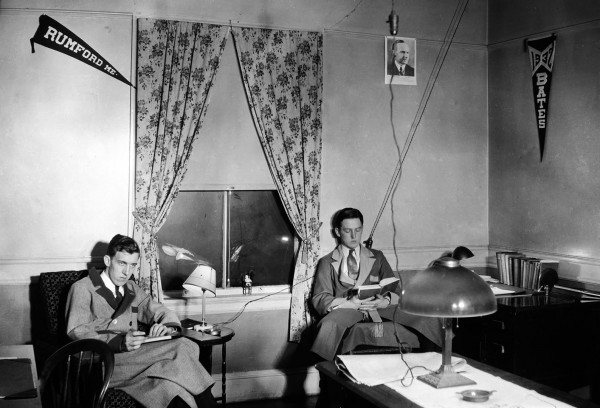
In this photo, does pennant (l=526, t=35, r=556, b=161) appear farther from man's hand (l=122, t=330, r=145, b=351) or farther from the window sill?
man's hand (l=122, t=330, r=145, b=351)

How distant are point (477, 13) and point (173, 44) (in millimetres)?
2901

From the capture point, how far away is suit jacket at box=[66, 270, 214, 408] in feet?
12.4

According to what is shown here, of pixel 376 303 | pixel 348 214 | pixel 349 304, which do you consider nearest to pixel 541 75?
pixel 348 214

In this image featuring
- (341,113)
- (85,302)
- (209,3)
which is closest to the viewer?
(85,302)

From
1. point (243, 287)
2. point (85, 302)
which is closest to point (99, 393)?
point (85, 302)

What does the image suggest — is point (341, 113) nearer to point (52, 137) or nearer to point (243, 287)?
point (243, 287)

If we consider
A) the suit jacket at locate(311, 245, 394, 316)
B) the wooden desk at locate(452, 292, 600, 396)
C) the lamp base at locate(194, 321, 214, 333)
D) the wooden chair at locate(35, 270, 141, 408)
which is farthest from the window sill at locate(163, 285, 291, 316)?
the wooden desk at locate(452, 292, 600, 396)

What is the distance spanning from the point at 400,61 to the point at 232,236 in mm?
2172

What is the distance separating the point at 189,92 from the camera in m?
5.00

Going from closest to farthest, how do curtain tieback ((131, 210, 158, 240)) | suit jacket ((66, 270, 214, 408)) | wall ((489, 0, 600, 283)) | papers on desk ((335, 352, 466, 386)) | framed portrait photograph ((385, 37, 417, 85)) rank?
papers on desk ((335, 352, 466, 386)) → suit jacket ((66, 270, 214, 408)) → curtain tieback ((131, 210, 158, 240)) → wall ((489, 0, 600, 283)) → framed portrait photograph ((385, 37, 417, 85))

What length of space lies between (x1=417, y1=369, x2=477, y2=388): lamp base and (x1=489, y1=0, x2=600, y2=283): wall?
2.60m

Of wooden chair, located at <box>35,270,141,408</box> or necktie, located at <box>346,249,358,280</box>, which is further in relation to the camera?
necktie, located at <box>346,249,358,280</box>

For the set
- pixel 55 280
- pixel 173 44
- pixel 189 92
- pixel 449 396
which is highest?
pixel 173 44

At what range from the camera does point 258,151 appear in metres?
5.26
